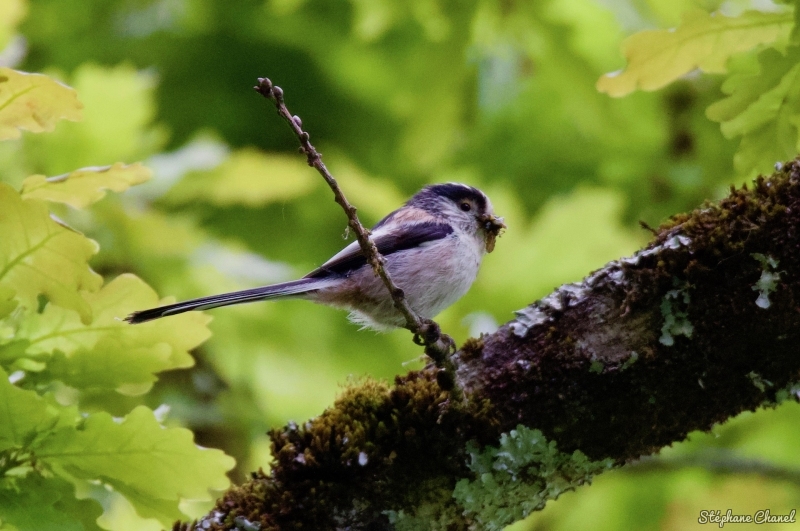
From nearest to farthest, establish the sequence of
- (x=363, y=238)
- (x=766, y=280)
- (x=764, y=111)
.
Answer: (x=363, y=238) < (x=766, y=280) < (x=764, y=111)

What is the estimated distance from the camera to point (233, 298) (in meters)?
3.08

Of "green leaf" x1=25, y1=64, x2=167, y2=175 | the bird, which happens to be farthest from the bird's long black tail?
"green leaf" x1=25, y1=64, x2=167, y2=175

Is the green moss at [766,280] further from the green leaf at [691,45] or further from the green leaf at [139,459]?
the green leaf at [139,459]

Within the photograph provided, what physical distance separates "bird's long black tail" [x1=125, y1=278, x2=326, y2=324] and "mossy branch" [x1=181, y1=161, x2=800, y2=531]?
1.98 feet

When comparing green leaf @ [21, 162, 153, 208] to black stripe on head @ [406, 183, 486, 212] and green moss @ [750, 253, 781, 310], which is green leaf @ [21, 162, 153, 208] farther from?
black stripe on head @ [406, 183, 486, 212]

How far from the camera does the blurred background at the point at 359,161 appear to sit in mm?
4621

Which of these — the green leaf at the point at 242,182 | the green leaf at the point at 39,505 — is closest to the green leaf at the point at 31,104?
the green leaf at the point at 39,505

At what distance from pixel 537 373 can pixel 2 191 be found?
1649 mm

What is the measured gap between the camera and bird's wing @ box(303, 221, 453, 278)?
379 cm

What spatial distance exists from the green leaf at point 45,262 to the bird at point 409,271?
1040 millimetres

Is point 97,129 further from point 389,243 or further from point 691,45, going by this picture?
point 691,45

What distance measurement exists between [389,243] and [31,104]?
209 centimetres

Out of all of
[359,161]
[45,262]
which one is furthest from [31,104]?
[359,161]

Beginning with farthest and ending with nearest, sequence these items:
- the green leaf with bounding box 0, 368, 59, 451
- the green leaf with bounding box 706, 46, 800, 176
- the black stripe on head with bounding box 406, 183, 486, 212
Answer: the black stripe on head with bounding box 406, 183, 486, 212, the green leaf with bounding box 706, 46, 800, 176, the green leaf with bounding box 0, 368, 59, 451
